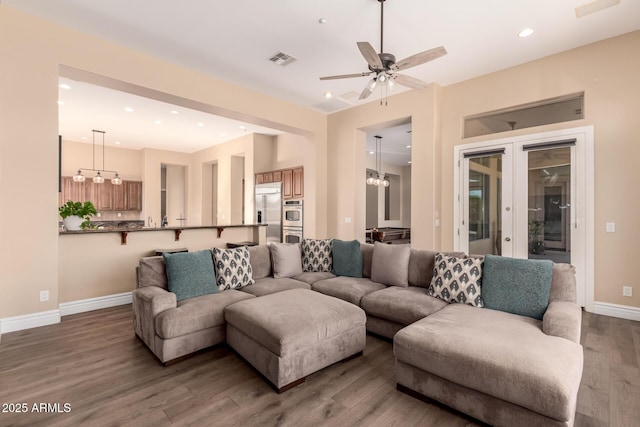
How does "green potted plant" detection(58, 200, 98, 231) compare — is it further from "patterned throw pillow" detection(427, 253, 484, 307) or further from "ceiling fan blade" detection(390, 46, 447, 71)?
"patterned throw pillow" detection(427, 253, 484, 307)

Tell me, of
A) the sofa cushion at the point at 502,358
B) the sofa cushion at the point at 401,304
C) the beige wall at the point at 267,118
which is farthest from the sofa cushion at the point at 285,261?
the beige wall at the point at 267,118

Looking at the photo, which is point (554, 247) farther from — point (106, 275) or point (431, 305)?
point (106, 275)

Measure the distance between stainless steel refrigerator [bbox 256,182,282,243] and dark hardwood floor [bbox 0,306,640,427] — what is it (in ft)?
15.2

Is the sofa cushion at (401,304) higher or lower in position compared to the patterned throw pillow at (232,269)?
lower

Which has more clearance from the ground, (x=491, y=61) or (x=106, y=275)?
(x=491, y=61)

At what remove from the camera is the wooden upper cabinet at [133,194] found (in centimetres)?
914

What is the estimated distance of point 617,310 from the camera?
3701 millimetres

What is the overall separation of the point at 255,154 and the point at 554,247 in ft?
21.1

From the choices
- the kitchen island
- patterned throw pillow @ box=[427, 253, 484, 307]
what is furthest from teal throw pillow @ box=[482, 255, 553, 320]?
the kitchen island

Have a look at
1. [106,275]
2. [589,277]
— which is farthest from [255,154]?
[589,277]

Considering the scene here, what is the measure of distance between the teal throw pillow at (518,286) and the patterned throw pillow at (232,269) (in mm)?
2443

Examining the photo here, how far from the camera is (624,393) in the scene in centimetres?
214

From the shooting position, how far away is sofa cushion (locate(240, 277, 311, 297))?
3.32 metres

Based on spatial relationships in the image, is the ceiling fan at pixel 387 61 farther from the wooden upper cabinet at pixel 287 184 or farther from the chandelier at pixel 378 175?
the chandelier at pixel 378 175
